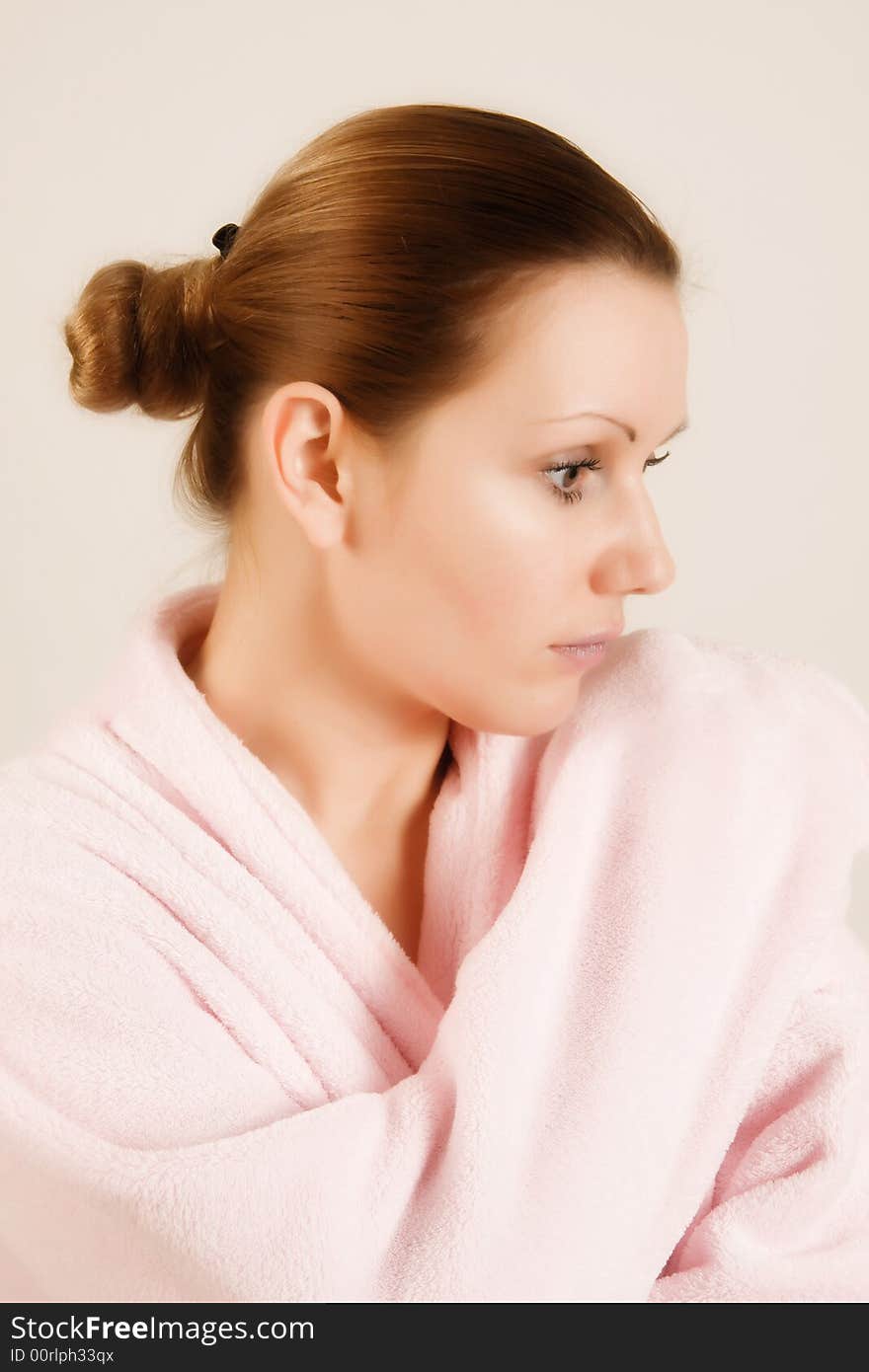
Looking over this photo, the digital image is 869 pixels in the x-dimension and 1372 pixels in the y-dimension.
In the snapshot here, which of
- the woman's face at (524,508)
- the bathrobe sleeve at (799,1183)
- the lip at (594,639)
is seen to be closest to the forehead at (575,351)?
the woman's face at (524,508)

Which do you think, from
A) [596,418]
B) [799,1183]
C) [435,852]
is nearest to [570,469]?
[596,418]

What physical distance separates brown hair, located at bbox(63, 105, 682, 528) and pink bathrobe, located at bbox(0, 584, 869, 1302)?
28cm

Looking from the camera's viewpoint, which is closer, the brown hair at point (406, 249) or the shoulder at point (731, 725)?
the brown hair at point (406, 249)

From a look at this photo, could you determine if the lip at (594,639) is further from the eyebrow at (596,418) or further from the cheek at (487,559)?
the eyebrow at (596,418)

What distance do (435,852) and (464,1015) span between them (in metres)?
0.21

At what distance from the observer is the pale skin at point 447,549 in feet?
3.97

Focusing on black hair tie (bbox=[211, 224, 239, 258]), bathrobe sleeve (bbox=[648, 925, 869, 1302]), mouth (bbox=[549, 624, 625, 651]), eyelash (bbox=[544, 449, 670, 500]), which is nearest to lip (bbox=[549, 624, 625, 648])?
mouth (bbox=[549, 624, 625, 651])

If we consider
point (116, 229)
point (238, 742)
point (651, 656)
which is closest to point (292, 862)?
point (238, 742)

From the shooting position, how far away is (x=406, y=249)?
121 centimetres

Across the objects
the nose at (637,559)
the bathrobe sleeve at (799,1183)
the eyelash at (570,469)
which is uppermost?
the eyelash at (570,469)

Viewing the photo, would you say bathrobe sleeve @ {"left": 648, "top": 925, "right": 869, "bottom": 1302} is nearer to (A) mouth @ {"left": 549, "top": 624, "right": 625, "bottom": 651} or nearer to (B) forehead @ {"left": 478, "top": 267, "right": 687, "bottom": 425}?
(A) mouth @ {"left": 549, "top": 624, "right": 625, "bottom": 651}

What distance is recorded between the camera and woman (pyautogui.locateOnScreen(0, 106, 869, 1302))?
45.1 inches

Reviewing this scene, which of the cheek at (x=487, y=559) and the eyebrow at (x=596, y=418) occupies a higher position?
the eyebrow at (x=596, y=418)
